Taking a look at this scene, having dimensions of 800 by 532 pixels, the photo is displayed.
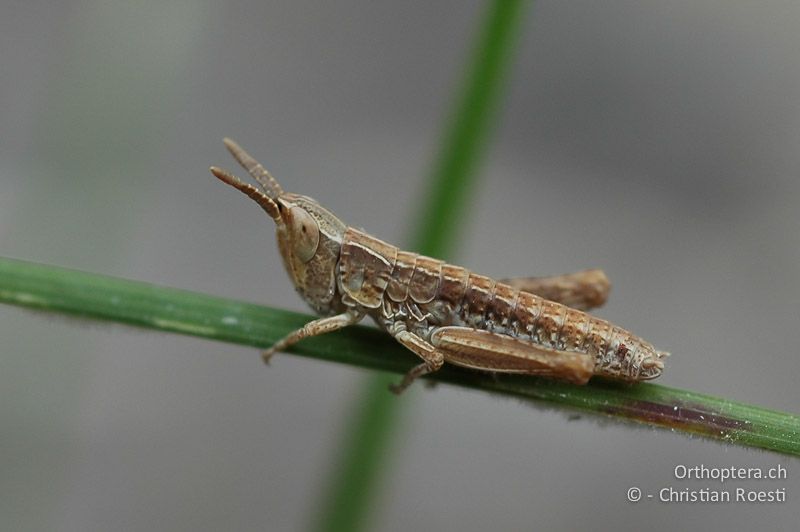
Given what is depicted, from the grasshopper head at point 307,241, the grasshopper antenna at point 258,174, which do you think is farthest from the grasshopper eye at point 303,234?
the grasshopper antenna at point 258,174

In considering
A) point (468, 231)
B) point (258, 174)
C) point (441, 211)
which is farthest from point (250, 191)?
point (468, 231)

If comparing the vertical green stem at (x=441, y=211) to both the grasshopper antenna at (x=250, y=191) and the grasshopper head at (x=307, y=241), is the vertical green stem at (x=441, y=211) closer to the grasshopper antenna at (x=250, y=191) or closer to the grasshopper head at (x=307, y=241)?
the grasshopper head at (x=307, y=241)

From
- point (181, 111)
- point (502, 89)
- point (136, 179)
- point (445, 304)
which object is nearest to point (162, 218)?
point (181, 111)

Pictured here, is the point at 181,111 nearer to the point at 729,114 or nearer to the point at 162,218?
the point at 162,218

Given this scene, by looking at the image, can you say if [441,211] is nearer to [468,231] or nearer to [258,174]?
[258,174]

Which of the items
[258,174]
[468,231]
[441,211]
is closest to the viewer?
[441,211]

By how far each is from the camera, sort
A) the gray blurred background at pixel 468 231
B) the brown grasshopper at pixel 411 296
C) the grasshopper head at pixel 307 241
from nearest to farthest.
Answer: the brown grasshopper at pixel 411 296 → the grasshopper head at pixel 307 241 → the gray blurred background at pixel 468 231

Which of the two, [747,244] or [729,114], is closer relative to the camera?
[747,244]
